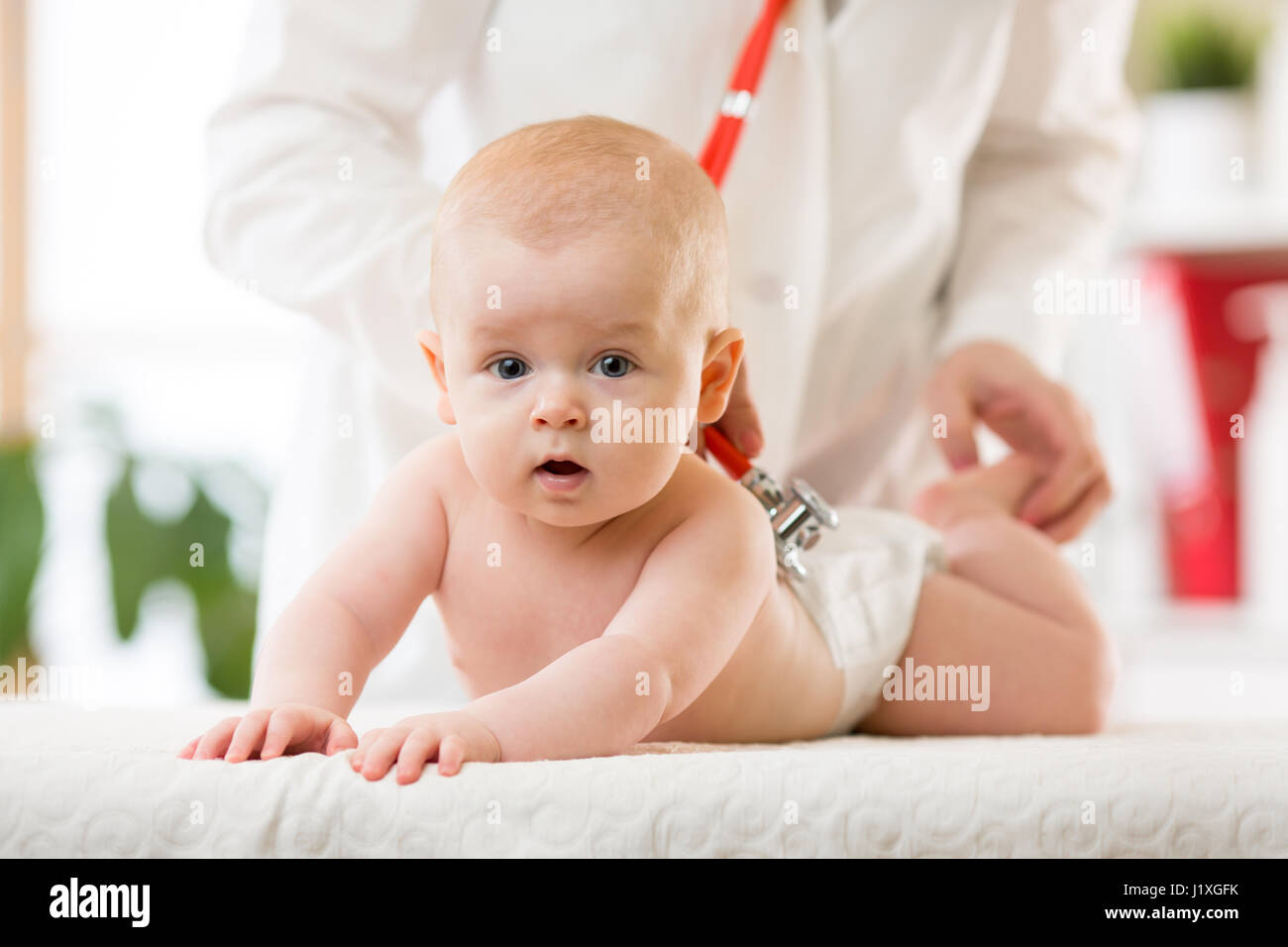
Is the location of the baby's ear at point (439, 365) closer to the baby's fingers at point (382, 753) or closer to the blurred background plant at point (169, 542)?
the baby's fingers at point (382, 753)

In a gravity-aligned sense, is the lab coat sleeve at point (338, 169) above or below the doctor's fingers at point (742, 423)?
above

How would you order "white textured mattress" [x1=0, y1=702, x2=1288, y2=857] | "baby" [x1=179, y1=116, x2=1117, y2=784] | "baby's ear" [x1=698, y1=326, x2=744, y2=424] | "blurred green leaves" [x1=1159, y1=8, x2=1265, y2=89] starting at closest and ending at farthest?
"white textured mattress" [x1=0, y1=702, x2=1288, y2=857]
"baby" [x1=179, y1=116, x2=1117, y2=784]
"baby's ear" [x1=698, y1=326, x2=744, y2=424]
"blurred green leaves" [x1=1159, y1=8, x2=1265, y2=89]

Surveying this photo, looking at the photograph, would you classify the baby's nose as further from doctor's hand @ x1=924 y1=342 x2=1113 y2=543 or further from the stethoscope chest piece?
doctor's hand @ x1=924 y1=342 x2=1113 y2=543

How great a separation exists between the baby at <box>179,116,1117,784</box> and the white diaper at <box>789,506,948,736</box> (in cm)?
5

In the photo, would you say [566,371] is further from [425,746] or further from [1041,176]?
[1041,176]

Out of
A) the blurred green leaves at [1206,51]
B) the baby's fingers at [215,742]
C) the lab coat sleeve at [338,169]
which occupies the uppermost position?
the blurred green leaves at [1206,51]

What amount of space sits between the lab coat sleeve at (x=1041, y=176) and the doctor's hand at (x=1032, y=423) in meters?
0.04

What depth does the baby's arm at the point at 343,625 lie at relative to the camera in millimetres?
545

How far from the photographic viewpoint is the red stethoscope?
0.76m

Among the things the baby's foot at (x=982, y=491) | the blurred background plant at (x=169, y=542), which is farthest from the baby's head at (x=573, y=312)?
the blurred background plant at (x=169, y=542)

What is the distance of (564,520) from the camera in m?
0.63

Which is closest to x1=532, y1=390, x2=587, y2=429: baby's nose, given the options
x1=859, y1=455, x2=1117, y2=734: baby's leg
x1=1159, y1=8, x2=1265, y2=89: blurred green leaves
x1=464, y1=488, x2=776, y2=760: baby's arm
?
x1=464, y1=488, x2=776, y2=760: baby's arm
